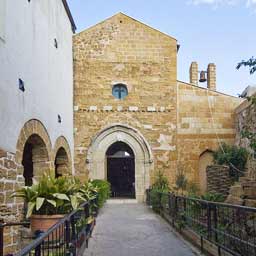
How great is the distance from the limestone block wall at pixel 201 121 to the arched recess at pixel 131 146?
1583 millimetres

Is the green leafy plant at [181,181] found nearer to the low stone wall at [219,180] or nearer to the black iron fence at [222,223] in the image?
the low stone wall at [219,180]

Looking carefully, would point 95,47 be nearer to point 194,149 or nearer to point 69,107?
point 69,107

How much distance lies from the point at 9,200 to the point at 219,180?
8450 millimetres

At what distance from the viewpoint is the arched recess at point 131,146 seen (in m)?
17.7

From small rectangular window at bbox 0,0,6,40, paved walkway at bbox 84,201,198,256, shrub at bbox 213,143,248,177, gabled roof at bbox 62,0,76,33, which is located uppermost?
gabled roof at bbox 62,0,76,33

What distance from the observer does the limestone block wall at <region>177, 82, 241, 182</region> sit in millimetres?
18078

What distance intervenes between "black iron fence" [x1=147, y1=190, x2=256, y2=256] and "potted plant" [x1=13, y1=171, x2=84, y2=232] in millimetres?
2127

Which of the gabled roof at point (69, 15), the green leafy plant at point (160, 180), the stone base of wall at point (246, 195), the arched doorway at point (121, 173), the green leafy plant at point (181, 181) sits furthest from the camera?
the arched doorway at point (121, 173)

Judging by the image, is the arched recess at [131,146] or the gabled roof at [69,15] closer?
the gabled roof at [69,15]

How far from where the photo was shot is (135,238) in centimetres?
849

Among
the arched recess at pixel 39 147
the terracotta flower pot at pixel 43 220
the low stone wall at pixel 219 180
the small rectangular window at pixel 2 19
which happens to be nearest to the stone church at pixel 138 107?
the low stone wall at pixel 219 180

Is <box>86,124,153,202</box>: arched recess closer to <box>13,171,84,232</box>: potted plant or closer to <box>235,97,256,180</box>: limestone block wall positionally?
<box>235,97,256,180</box>: limestone block wall

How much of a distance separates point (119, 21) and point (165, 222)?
34.9 feet

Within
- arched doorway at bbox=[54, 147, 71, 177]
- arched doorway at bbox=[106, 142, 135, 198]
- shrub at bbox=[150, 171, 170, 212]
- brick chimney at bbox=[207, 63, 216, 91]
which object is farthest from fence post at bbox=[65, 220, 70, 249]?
arched doorway at bbox=[106, 142, 135, 198]
